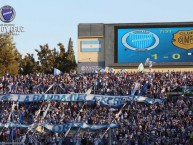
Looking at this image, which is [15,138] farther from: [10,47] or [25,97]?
[10,47]

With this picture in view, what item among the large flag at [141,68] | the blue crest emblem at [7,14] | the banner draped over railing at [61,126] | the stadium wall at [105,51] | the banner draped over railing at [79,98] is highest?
the blue crest emblem at [7,14]

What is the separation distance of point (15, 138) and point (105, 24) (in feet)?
59.8

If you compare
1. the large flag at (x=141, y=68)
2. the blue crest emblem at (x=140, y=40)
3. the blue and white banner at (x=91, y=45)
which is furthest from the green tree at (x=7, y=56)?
the large flag at (x=141, y=68)

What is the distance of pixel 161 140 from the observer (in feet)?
137

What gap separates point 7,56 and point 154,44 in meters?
16.1

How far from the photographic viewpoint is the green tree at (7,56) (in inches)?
2534

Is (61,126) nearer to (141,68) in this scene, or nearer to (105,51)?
(141,68)

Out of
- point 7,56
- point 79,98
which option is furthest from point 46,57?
point 79,98

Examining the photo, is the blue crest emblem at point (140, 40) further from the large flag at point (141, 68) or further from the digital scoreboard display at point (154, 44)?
the large flag at point (141, 68)

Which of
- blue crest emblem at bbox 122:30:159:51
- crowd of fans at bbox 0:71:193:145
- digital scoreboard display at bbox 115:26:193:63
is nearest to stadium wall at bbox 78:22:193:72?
digital scoreboard display at bbox 115:26:193:63

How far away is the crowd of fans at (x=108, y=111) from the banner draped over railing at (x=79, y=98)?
12.9 inches

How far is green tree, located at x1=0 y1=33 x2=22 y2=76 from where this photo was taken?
2534 inches

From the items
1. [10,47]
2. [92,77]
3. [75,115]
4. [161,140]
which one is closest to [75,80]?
[92,77]

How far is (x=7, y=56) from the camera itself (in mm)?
64812
